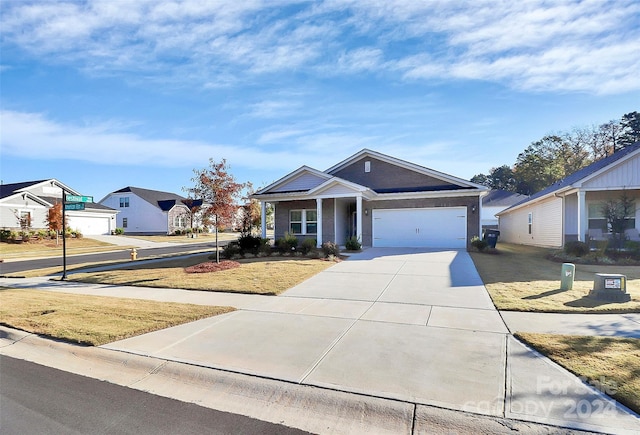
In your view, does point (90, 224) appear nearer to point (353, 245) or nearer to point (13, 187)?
point (13, 187)

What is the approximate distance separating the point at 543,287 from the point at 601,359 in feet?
16.9

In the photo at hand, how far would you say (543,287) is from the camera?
8.85 meters

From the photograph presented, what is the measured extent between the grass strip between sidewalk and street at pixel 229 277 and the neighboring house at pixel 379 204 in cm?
656

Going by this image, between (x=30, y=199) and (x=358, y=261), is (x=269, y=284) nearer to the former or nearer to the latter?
(x=358, y=261)

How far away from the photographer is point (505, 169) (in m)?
58.4

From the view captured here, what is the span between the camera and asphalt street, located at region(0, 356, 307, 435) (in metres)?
3.24

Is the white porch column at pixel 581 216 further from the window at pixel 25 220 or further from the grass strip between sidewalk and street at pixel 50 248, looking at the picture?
the window at pixel 25 220

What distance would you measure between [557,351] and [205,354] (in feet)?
15.6

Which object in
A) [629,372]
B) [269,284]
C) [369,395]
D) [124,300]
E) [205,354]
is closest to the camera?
[369,395]

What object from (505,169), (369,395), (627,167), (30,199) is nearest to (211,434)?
(369,395)

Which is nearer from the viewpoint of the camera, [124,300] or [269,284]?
[124,300]

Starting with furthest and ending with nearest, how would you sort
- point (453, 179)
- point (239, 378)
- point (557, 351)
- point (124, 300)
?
point (453, 179) → point (124, 300) → point (557, 351) → point (239, 378)

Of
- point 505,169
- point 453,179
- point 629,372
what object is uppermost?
point 505,169

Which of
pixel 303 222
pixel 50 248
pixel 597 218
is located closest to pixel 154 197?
pixel 50 248
